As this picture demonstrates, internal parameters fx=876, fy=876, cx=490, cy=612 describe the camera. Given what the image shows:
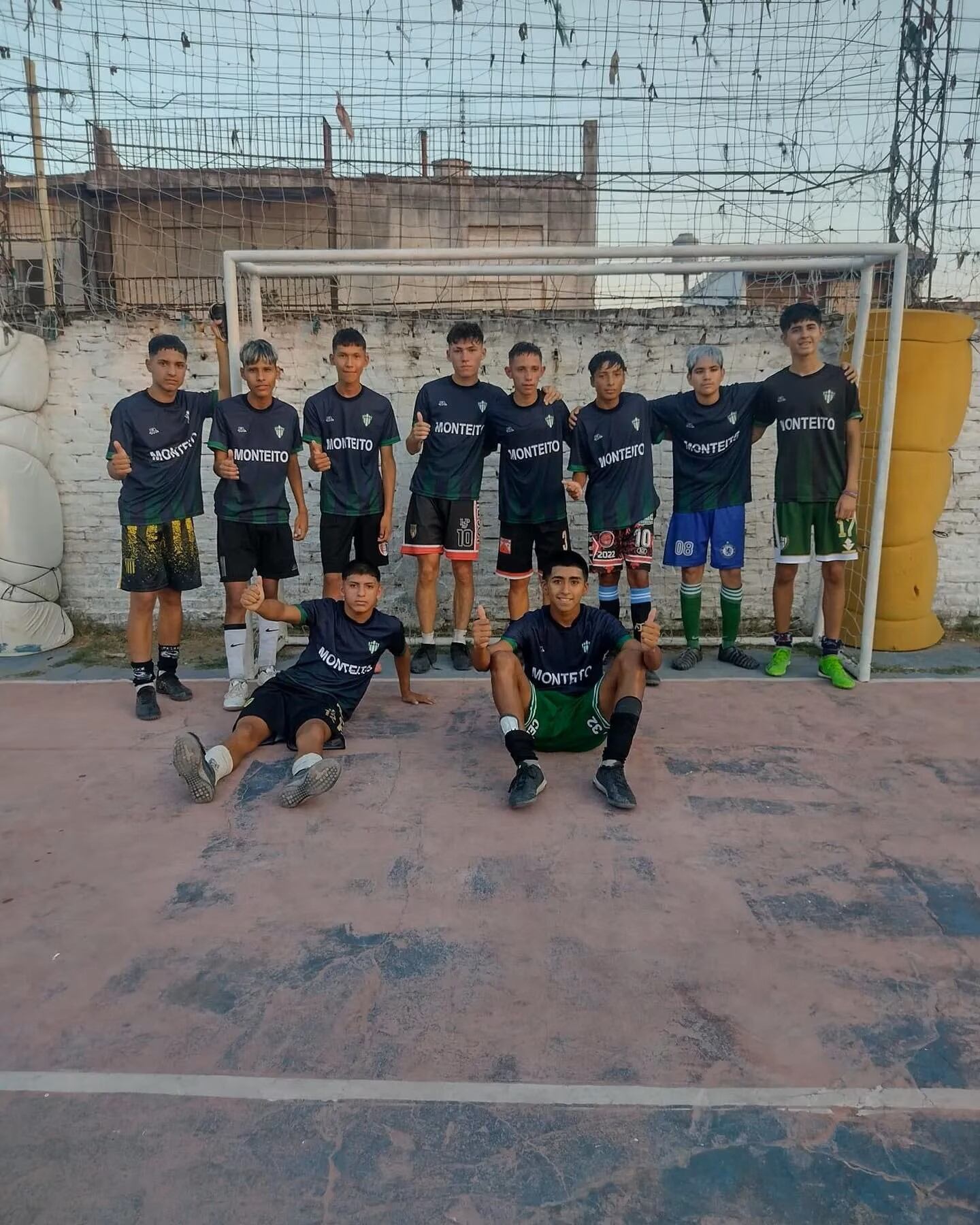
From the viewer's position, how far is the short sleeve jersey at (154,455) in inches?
172

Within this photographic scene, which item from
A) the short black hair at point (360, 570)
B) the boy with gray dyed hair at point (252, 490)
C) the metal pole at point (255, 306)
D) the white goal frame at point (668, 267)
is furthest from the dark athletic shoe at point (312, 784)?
the metal pole at point (255, 306)

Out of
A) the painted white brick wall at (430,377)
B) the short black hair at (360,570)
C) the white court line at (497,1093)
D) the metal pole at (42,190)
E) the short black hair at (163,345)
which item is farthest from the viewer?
the painted white brick wall at (430,377)

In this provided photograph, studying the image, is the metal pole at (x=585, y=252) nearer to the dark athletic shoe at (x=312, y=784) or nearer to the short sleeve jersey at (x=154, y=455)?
the short sleeve jersey at (x=154, y=455)

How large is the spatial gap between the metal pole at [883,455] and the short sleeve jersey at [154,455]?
11.9 ft

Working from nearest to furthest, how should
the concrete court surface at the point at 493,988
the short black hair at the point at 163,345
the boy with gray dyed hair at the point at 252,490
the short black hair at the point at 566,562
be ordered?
the concrete court surface at the point at 493,988 < the short black hair at the point at 566,562 < the short black hair at the point at 163,345 < the boy with gray dyed hair at the point at 252,490

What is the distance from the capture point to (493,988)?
2260 mm

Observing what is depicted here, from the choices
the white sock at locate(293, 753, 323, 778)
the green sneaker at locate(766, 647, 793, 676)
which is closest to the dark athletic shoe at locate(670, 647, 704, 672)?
the green sneaker at locate(766, 647, 793, 676)

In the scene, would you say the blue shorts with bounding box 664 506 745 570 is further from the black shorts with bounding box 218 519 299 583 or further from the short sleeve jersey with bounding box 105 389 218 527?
the short sleeve jersey with bounding box 105 389 218 527

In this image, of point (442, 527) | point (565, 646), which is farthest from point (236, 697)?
point (565, 646)

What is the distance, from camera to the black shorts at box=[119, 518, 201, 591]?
4418mm

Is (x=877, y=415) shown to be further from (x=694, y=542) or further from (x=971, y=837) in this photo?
(x=971, y=837)

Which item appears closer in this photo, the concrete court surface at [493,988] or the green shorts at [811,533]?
the concrete court surface at [493,988]

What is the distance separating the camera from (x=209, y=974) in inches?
91.4

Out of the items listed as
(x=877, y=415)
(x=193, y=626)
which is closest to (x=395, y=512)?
(x=193, y=626)
